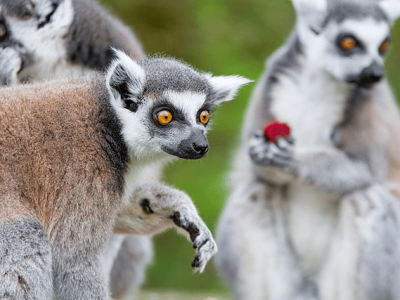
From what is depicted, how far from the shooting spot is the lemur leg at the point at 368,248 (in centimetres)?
587

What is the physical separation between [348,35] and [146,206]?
2.96 metres

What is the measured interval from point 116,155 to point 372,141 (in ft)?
10.6

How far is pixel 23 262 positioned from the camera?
3.38 meters

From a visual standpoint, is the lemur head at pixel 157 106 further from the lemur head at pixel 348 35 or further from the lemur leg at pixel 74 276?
the lemur head at pixel 348 35

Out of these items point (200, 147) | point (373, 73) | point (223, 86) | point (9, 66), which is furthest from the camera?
point (373, 73)

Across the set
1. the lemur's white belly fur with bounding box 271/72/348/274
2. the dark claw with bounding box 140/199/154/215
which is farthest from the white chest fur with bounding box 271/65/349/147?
the dark claw with bounding box 140/199/154/215

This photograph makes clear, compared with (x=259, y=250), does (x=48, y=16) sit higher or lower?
higher

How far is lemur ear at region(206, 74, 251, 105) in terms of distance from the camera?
4.13 m

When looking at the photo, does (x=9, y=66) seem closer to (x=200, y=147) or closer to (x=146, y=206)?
(x=146, y=206)

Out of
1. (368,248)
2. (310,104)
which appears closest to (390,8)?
(310,104)

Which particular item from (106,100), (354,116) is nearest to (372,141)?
(354,116)

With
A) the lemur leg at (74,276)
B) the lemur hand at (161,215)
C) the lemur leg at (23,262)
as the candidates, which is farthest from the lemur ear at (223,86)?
the lemur leg at (23,262)

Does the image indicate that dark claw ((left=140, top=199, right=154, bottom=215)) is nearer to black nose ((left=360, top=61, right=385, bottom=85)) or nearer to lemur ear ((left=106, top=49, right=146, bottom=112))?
lemur ear ((left=106, top=49, right=146, bottom=112))

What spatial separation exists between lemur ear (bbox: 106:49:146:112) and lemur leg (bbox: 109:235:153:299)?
7.52ft
